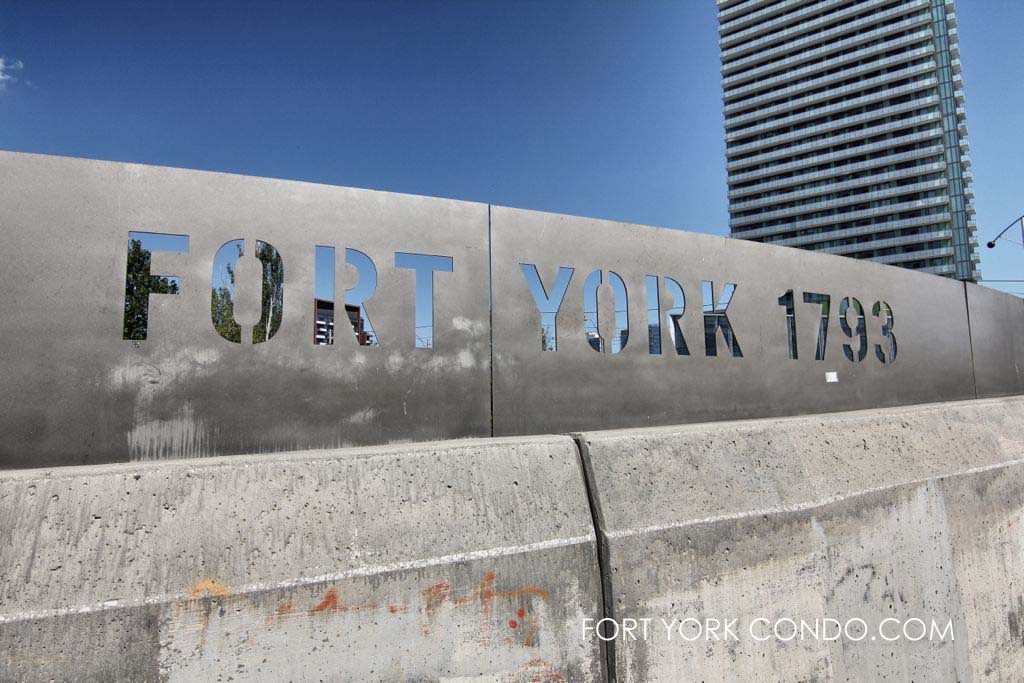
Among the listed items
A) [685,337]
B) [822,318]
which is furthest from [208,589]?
[822,318]

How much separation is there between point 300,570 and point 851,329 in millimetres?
5597

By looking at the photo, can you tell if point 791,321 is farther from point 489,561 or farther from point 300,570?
point 300,570

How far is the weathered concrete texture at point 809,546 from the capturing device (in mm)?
2639

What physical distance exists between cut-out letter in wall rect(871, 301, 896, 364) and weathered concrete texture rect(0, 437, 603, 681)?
15.7 feet

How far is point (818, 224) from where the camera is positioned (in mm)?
93188

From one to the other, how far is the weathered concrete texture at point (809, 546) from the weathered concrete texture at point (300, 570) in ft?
1.17

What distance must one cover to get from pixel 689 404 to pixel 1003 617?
8.73 feet

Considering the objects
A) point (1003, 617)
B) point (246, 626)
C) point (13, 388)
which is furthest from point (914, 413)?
point (13, 388)

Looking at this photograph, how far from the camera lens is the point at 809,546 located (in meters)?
3.03

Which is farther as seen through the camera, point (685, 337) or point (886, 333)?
point (886, 333)

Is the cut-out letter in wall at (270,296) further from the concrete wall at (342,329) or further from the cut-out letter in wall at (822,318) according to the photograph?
the cut-out letter in wall at (822,318)

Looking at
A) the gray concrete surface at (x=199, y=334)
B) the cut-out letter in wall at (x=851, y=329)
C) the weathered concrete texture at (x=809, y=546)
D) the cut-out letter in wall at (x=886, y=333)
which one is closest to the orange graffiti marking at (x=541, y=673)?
the weathered concrete texture at (x=809, y=546)

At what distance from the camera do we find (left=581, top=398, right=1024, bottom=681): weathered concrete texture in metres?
2.64

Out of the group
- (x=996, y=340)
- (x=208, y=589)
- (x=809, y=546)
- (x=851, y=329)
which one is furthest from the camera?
(x=996, y=340)
